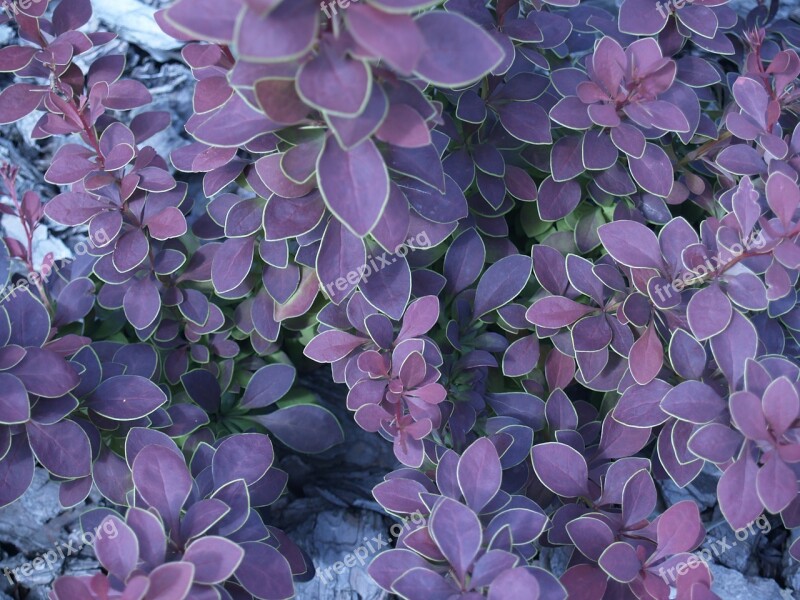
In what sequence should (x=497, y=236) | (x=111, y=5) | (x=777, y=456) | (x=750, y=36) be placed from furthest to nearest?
(x=111, y=5) → (x=497, y=236) → (x=750, y=36) → (x=777, y=456)

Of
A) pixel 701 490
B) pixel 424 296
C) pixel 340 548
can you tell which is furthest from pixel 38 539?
pixel 701 490

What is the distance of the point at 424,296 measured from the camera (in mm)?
1396

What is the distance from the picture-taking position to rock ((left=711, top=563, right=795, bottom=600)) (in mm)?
1569

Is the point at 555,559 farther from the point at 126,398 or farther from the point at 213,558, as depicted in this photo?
the point at 126,398

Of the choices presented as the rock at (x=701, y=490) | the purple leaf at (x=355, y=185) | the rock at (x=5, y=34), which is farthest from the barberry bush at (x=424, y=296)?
the rock at (x=5, y=34)

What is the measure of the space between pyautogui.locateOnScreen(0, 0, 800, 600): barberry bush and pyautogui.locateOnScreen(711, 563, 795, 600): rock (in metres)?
0.38

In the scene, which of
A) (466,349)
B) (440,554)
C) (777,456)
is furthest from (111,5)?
(777,456)

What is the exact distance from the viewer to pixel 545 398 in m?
1.65

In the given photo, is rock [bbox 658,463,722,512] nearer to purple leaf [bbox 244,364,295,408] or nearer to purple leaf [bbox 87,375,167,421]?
purple leaf [bbox 244,364,295,408]

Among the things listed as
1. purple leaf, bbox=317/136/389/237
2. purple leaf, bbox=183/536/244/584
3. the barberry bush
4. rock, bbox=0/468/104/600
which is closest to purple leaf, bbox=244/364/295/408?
the barberry bush

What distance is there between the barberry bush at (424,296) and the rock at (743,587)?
0.38m

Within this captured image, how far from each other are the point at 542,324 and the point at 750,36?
869 millimetres

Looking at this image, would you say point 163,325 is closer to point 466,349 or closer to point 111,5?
point 466,349

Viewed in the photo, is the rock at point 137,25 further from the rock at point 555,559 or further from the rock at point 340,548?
the rock at point 555,559
